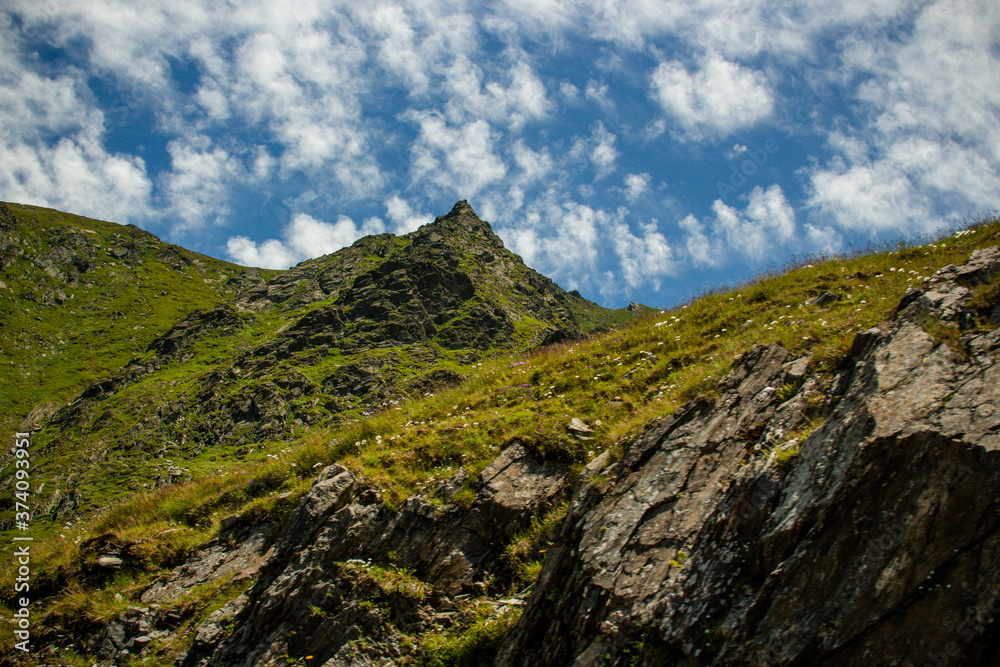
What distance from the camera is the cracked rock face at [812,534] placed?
3.78 meters

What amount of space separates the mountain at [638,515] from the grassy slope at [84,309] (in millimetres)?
124843

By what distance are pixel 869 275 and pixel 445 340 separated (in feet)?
278

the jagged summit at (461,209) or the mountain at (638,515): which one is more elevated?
the jagged summit at (461,209)

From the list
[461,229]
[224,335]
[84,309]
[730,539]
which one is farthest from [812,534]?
[84,309]

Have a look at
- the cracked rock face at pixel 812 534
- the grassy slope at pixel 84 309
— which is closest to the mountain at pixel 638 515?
the cracked rock face at pixel 812 534

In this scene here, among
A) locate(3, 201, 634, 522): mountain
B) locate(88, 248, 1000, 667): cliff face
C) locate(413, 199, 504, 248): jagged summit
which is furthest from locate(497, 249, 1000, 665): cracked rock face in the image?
locate(413, 199, 504, 248): jagged summit

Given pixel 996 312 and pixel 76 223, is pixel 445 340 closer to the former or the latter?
pixel 996 312

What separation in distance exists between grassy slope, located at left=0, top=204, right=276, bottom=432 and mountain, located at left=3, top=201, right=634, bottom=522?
22.9 inches

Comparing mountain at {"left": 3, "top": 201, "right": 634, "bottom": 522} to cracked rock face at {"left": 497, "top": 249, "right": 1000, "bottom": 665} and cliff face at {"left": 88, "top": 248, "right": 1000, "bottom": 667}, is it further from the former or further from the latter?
cracked rock face at {"left": 497, "top": 249, "right": 1000, "bottom": 665}

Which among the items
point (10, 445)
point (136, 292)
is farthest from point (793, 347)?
point (136, 292)

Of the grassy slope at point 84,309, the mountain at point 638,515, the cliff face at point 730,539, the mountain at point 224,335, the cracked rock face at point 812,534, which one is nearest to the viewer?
the cracked rock face at point 812,534

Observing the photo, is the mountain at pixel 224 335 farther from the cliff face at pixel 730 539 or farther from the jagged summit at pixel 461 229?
the cliff face at pixel 730 539

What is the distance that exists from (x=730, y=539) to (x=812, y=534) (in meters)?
0.87

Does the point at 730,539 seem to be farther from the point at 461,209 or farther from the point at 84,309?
the point at 84,309
